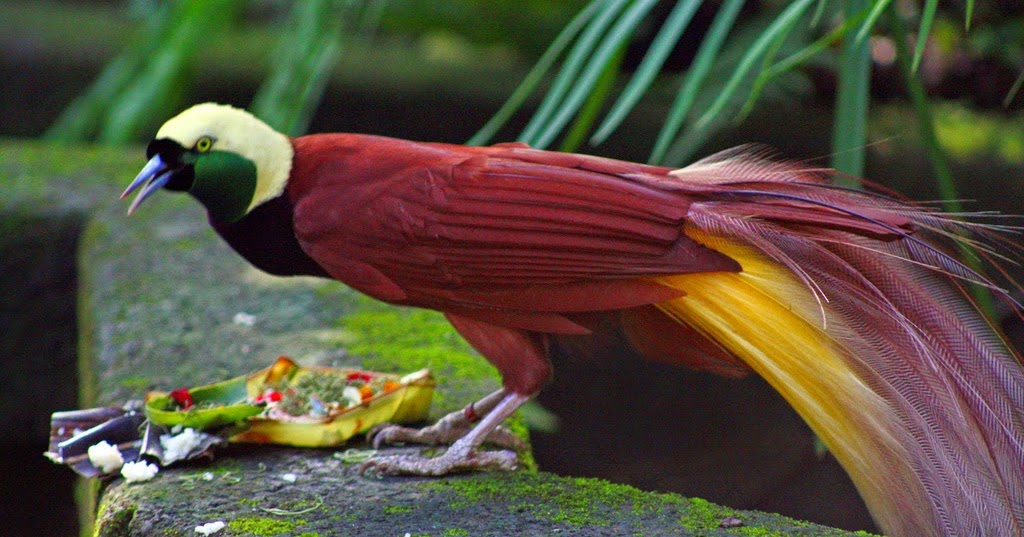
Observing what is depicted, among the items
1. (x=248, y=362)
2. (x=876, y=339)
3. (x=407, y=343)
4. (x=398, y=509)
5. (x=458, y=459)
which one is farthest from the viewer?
(x=407, y=343)

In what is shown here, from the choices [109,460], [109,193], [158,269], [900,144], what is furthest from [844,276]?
[900,144]

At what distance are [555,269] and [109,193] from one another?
5.48 feet

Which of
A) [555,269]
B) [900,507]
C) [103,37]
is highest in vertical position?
[555,269]

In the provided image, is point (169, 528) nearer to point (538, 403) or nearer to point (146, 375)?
point (146, 375)

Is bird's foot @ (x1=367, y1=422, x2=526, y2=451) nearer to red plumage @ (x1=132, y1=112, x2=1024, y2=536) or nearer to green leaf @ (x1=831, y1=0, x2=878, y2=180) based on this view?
red plumage @ (x1=132, y1=112, x2=1024, y2=536)

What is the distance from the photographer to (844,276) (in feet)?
4.47

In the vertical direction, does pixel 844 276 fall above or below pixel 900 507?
above

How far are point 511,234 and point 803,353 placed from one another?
1.25 feet

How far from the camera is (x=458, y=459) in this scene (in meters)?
1.57

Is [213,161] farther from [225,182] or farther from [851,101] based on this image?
[851,101]

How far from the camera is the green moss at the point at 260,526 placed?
1.37 meters

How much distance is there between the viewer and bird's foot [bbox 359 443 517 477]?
61.5 inches

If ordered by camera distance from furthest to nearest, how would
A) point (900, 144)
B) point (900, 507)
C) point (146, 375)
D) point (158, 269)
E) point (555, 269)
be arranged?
point (900, 144) < point (158, 269) < point (146, 375) < point (555, 269) < point (900, 507)

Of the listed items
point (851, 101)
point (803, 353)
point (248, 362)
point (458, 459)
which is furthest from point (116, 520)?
point (851, 101)
